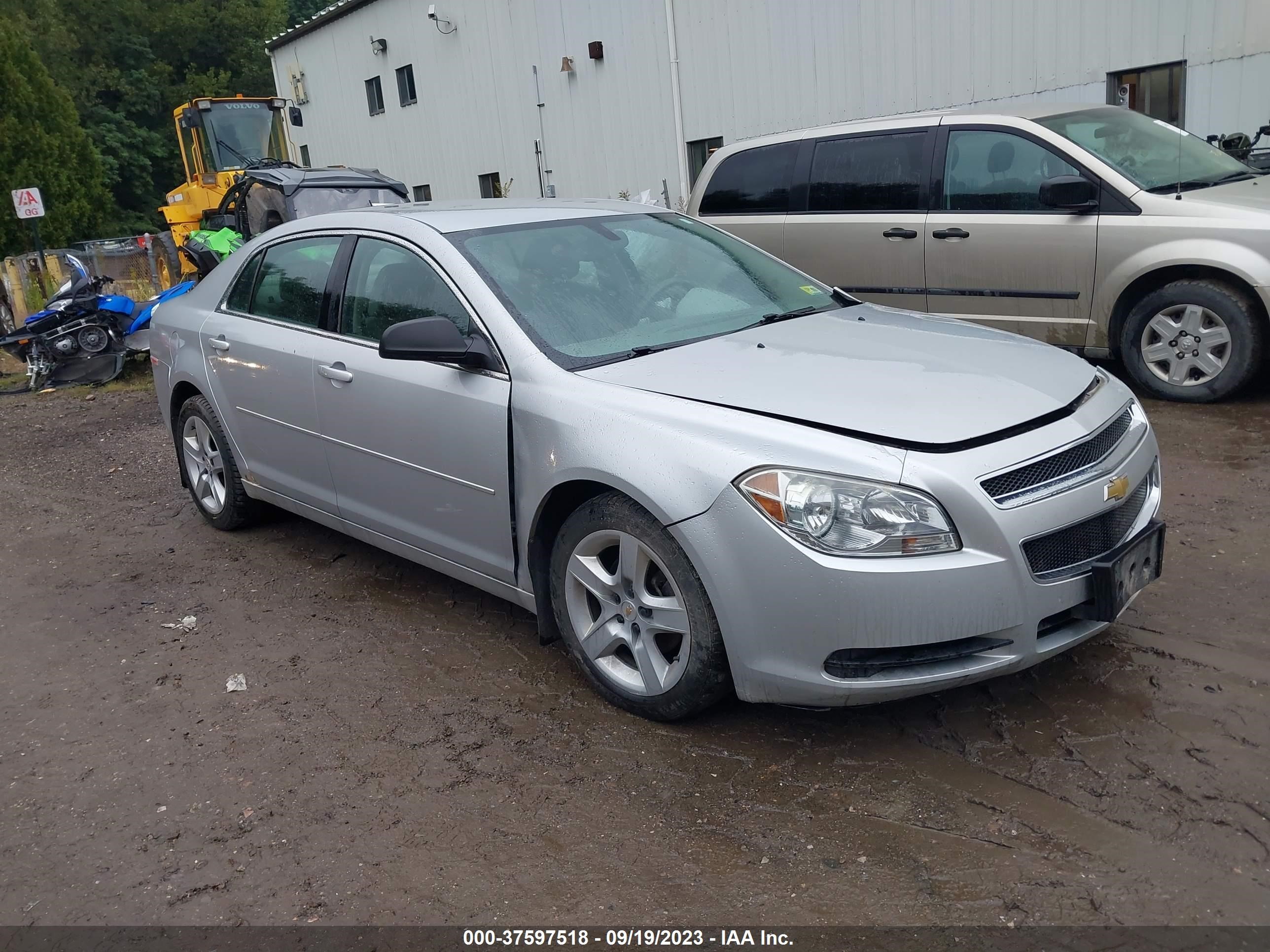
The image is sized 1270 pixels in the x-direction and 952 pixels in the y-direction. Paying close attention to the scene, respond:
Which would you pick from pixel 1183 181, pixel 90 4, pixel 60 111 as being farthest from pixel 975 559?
pixel 90 4

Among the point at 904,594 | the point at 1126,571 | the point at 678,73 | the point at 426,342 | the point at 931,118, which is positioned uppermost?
the point at 678,73

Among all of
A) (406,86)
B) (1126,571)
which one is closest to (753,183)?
(1126,571)

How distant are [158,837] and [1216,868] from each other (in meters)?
2.77

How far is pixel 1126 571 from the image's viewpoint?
10.1 feet

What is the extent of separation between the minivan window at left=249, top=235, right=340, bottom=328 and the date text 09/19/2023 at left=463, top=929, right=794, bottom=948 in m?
2.84

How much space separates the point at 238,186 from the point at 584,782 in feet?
40.7

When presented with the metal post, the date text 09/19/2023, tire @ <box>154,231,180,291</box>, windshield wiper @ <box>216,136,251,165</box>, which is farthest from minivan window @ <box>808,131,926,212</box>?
the metal post

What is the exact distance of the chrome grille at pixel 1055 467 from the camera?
113 inches

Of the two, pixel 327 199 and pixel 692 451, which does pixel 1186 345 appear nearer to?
pixel 692 451

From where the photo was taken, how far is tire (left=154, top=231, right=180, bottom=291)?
16578mm

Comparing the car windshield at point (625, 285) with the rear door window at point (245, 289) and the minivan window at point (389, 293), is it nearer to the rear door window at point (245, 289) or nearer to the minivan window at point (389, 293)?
the minivan window at point (389, 293)

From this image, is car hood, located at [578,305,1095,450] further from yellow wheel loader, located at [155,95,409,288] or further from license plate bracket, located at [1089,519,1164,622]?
yellow wheel loader, located at [155,95,409,288]

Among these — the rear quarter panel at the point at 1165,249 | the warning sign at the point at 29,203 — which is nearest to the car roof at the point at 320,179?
the warning sign at the point at 29,203

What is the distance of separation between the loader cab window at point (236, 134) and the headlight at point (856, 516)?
16.7m
